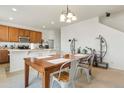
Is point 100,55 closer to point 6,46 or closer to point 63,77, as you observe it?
point 63,77

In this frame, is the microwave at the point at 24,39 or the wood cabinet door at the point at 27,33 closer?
the microwave at the point at 24,39

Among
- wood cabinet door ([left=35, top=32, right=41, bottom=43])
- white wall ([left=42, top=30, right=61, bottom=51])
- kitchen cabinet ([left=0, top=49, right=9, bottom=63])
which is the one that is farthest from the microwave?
white wall ([left=42, top=30, right=61, bottom=51])

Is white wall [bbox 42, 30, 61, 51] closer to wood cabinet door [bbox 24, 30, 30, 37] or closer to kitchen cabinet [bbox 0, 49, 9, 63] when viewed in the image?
wood cabinet door [bbox 24, 30, 30, 37]

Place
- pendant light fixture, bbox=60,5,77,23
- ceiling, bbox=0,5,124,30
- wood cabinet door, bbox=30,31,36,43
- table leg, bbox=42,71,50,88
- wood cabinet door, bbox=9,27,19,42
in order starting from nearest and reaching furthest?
1. table leg, bbox=42,71,50,88
2. pendant light fixture, bbox=60,5,77,23
3. ceiling, bbox=0,5,124,30
4. wood cabinet door, bbox=9,27,19,42
5. wood cabinet door, bbox=30,31,36,43

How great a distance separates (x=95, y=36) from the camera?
5312 millimetres

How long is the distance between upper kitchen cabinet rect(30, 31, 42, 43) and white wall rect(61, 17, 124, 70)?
1689mm

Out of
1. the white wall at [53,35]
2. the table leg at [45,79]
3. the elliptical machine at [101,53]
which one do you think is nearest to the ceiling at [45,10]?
the elliptical machine at [101,53]

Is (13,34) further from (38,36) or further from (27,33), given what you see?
(38,36)

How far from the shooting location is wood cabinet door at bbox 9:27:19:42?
550 centimetres

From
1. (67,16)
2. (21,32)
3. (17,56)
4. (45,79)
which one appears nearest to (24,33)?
(21,32)

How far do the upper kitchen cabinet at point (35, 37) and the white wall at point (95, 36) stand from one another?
1.69 metres

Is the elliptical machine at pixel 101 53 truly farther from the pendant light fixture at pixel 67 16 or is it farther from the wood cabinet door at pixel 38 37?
the wood cabinet door at pixel 38 37

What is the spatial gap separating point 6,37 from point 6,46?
1.90 ft

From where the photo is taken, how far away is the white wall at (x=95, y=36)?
4.58m
